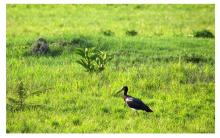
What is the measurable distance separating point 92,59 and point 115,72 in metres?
0.63

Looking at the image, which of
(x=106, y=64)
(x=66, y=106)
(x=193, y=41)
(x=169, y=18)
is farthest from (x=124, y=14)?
(x=66, y=106)

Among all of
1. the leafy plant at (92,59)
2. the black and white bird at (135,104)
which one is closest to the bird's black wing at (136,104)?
the black and white bird at (135,104)

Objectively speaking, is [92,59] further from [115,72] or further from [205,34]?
[205,34]

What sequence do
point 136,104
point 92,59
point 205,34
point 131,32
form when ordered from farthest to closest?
point 131,32, point 205,34, point 92,59, point 136,104

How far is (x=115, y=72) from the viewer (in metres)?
16.7

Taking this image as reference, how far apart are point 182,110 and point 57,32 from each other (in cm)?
613

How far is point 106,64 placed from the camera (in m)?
17.0

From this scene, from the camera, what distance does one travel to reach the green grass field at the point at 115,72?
48.4 ft

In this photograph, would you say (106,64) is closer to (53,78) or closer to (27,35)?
(53,78)

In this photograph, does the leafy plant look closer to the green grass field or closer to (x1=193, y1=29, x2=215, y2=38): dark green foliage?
the green grass field

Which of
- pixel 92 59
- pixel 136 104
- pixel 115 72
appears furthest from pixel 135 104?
pixel 92 59

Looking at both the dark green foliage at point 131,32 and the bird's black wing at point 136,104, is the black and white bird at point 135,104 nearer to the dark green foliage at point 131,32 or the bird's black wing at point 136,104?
the bird's black wing at point 136,104

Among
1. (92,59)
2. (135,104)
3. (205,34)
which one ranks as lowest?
(135,104)

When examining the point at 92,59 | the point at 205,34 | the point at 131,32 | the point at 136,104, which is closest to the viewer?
the point at 136,104
